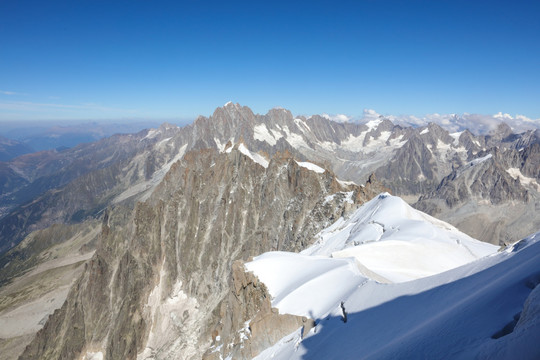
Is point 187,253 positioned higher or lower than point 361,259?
lower

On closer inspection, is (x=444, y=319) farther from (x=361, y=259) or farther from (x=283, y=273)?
(x=283, y=273)

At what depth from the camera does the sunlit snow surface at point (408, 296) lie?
10016 millimetres

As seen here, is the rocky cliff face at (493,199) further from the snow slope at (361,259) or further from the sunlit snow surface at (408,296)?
the sunlit snow surface at (408,296)

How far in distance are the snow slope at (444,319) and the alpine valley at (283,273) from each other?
0.28 feet

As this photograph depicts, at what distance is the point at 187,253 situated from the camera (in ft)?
294

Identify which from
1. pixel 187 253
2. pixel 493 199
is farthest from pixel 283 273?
pixel 493 199

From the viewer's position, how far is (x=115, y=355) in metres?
Answer: 73.3

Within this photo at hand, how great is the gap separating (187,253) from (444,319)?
8529cm

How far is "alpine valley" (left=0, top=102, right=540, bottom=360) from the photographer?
13.8 m

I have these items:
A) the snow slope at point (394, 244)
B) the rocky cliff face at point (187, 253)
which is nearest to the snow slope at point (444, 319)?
the snow slope at point (394, 244)

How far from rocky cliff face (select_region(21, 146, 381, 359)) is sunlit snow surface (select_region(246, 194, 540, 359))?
25.2m

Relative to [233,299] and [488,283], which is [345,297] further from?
[233,299]

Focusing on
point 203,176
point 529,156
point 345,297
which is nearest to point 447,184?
point 529,156

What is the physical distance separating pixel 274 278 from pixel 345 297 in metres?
12.0
